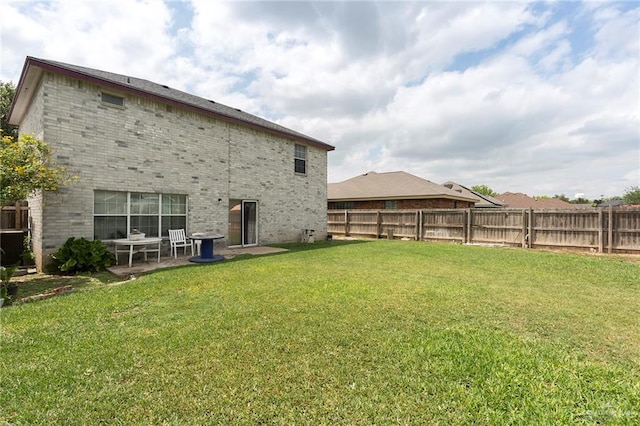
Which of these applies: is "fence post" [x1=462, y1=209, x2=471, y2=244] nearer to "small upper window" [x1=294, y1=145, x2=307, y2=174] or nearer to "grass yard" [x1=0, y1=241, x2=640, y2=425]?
"small upper window" [x1=294, y1=145, x2=307, y2=174]

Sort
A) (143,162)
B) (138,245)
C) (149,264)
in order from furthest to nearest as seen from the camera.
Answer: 1. (143,162)
2. (138,245)
3. (149,264)

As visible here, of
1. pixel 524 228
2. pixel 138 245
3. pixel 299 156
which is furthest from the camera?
pixel 299 156

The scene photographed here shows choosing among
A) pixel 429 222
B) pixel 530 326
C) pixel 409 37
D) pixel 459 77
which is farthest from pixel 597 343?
pixel 429 222

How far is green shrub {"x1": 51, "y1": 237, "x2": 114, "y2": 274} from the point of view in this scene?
7.21m

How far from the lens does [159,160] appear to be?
953 cm

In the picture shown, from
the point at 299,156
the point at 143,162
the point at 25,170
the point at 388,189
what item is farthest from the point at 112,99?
the point at 388,189

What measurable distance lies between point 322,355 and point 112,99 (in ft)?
32.4

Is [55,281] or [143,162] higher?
[143,162]

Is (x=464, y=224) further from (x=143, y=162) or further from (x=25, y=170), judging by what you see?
(x=25, y=170)

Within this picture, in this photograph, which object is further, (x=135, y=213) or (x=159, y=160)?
(x=159, y=160)

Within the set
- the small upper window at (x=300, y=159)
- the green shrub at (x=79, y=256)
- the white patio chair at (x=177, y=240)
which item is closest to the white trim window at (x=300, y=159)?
the small upper window at (x=300, y=159)

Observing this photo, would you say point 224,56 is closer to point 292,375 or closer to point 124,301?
point 124,301

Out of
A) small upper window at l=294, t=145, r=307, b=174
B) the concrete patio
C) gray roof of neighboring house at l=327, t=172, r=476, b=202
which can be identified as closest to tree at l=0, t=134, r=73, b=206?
the concrete patio

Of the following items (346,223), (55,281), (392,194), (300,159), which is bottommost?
(55,281)
